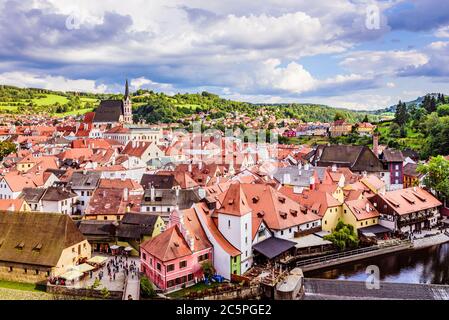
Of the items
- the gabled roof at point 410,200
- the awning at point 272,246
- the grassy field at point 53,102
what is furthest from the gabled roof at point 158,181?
the grassy field at point 53,102

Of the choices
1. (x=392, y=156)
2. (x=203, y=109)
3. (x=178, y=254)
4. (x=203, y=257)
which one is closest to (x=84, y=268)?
(x=178, y=254)

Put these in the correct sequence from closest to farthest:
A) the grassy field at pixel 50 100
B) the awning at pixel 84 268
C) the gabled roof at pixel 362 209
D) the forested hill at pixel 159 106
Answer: the awning at pixel 84 268 < the gabled roof at pixel 362 209 < the forested hill at pixel 159 106 < the grassy field at pixel 50 100

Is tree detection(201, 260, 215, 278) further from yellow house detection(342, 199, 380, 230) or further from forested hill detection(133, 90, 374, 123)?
forested hill detection(133, 90, 374, 123)

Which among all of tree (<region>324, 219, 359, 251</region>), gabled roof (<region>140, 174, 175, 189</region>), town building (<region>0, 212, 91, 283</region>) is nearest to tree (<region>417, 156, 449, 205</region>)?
tree (<region>324, 219, 359, 251</region>)

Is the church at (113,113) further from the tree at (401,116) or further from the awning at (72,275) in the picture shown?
the awning at (72,275)

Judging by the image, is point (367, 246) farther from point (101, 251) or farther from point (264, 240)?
point (101, 251)

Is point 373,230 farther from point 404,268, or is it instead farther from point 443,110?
point 443,110

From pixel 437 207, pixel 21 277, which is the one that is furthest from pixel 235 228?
pixel 437 207
